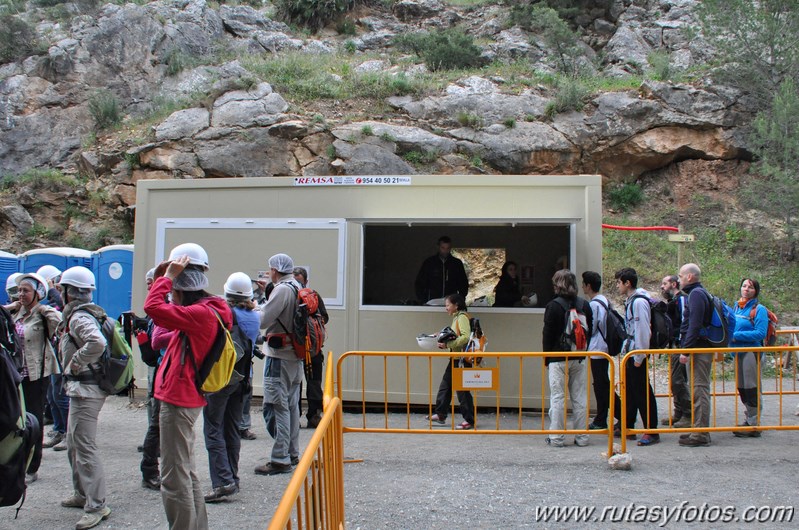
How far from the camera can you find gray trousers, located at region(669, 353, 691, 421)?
7.11 m

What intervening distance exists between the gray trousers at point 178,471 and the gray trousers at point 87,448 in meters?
1.10

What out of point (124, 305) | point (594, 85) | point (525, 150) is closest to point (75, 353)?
point (124, 305)

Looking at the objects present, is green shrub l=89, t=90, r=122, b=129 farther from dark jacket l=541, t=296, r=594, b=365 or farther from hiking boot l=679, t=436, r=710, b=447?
hiking boot l=679, t=436, r=710, b=447

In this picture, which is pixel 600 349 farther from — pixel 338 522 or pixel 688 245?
pixel 688 245

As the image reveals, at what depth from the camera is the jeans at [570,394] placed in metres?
6.84

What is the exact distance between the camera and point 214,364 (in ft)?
13.4

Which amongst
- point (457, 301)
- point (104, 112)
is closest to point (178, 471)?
point (457, 301)

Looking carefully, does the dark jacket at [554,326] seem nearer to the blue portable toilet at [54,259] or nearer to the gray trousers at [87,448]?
the gray trousers at [87,448]

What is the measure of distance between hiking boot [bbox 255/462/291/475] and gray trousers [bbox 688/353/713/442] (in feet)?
13.6

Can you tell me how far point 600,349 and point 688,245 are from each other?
40.3 ft

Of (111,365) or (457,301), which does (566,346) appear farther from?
(111,365)

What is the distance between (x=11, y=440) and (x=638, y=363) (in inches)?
221

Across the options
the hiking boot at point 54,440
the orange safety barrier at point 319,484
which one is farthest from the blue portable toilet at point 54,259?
the orange safety barrier at point 319,484

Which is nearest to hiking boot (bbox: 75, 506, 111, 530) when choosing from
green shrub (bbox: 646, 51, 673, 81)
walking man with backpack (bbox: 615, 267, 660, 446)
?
walking man with backpack (bbox: 615, 267, 660, 446)
